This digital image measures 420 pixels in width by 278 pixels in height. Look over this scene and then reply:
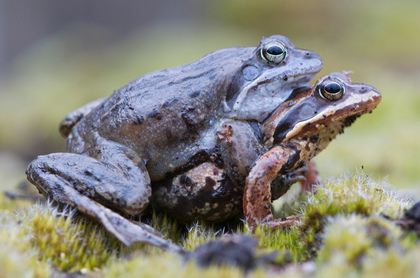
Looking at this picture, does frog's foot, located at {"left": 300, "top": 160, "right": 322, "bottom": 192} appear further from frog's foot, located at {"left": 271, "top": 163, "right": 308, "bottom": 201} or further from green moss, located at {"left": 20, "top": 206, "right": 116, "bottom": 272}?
green moss, located at {"left": 20, "top": 206, "right": 116, "bottom": 272}

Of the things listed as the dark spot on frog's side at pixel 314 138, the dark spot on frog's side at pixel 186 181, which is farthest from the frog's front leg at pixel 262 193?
the dark spot on frog's side at pixel 186 181

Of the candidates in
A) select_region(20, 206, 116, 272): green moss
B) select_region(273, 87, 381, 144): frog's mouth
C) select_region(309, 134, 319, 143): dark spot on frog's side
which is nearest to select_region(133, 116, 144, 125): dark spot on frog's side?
select_region(20, 206, 116, 272): green moss

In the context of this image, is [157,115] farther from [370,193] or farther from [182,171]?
[370,193]

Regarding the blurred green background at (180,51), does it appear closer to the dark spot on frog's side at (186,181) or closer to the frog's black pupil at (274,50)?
the frog's black pupil at (274,50)

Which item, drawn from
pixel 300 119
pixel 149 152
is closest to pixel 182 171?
pixel 149 152

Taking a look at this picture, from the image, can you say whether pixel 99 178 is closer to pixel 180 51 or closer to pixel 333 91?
pixel 333 91

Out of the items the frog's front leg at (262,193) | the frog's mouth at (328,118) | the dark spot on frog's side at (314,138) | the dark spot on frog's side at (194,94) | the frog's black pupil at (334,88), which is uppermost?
the dark spot on frog's side at (194,94)
